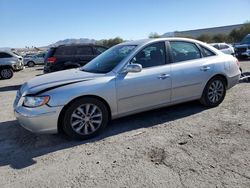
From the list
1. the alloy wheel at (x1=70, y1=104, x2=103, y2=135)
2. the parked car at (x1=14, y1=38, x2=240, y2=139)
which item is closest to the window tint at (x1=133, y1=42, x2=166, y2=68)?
the parked car at (x1=14, y1=38, x2=240, y2=139)

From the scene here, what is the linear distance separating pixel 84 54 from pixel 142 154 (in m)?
8.36

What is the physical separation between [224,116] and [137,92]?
6.24ft

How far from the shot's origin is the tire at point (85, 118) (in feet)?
15.3

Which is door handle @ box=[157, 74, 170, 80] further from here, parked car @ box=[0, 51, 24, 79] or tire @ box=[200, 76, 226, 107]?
parked car @ box=[0, 51, 24, 79]

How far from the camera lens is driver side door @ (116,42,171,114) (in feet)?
16.6

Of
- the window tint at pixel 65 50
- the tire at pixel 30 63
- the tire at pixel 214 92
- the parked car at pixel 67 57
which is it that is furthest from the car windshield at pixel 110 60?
the tire at pixel 30 63

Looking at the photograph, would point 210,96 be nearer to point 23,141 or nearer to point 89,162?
point 89,162

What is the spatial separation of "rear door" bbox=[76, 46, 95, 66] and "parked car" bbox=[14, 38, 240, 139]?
569 cm

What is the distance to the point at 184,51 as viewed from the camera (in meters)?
5.92

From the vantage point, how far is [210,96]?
623 centimetres

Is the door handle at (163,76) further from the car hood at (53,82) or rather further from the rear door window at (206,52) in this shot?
the rear door window at (206,52)

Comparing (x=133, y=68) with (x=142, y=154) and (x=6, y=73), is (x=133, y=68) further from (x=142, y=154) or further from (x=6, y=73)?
(x=6, y=73)

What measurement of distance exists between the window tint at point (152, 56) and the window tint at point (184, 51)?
258 millimetres

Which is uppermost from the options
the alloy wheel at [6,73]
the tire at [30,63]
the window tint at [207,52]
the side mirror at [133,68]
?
the window tint at [207,52]
